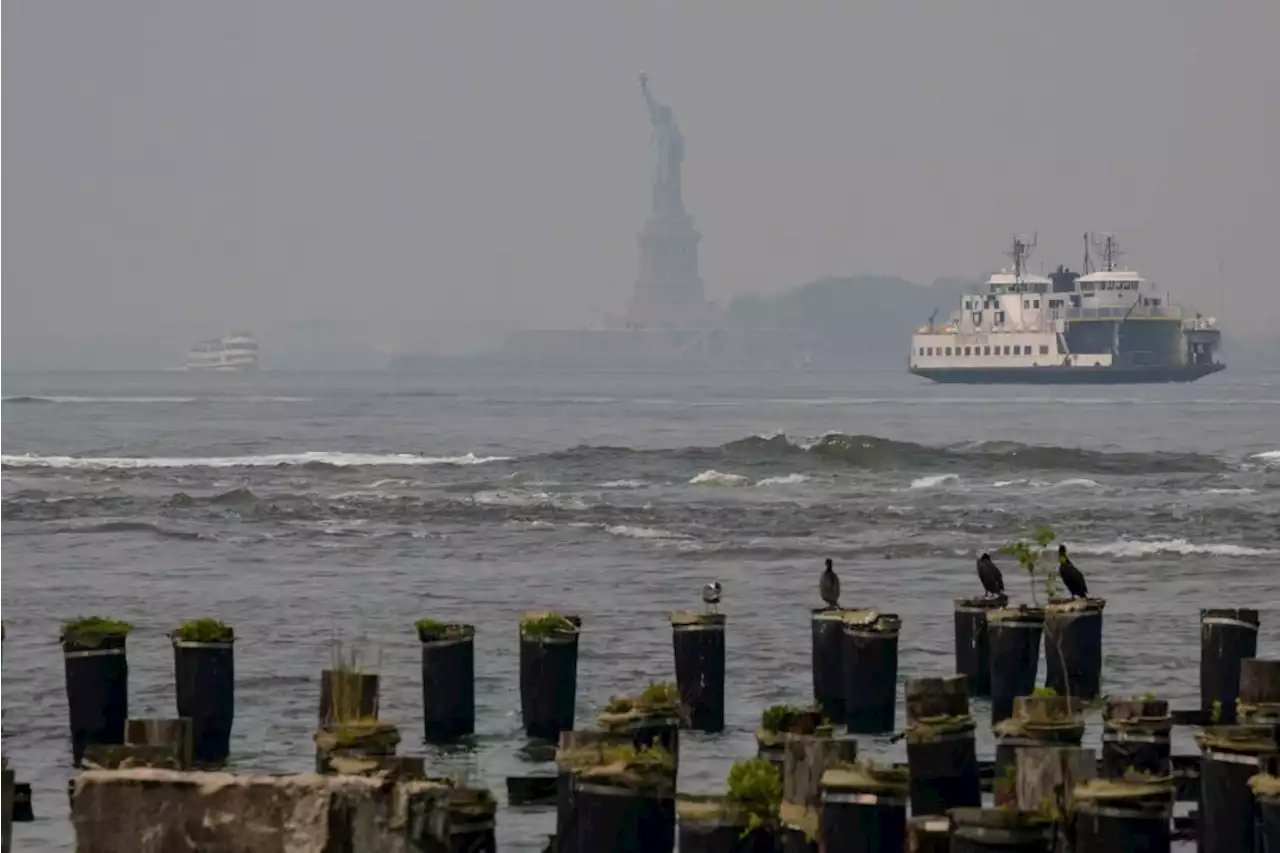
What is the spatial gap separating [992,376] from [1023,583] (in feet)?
520

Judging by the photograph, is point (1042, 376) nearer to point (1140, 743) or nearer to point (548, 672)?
point (548, 672)

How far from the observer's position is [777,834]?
15.3m

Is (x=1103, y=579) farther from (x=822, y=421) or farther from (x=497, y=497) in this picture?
(x=822, y=421)

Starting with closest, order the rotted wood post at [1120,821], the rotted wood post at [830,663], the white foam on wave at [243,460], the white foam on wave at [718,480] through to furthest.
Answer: the rotted wood post at [1120,821], the rotted wood post at [830,663], the white foam on wave at [718,480], the white foam on wave at [243,460]

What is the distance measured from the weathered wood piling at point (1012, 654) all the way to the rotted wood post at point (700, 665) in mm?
2403

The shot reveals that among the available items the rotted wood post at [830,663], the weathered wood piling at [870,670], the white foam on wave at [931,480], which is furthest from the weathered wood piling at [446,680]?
the white foam on wave at [931,480]

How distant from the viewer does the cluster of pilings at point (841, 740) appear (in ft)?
48.7

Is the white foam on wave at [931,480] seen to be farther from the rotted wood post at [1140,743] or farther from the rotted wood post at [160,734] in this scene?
the rotted wood post at [160,734]

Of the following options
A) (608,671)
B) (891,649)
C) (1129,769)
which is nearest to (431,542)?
(608,671)

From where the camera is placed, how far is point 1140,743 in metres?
17.9

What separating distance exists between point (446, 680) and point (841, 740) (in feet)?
25.8

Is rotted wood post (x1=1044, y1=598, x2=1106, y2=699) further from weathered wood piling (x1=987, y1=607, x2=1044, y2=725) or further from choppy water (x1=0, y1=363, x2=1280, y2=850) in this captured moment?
choppy water (x1=0, y1=363, x2=1280, y2=850)

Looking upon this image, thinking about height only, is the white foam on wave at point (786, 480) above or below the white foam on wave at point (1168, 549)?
below

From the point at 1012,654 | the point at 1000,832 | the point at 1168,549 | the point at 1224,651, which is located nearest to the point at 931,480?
the point at 1168,549
